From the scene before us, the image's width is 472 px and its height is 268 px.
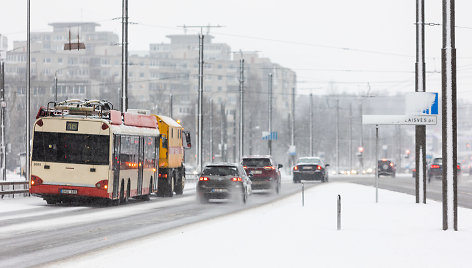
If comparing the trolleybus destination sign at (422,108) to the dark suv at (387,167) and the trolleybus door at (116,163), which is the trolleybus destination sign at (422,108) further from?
the dark suv at (387,167)

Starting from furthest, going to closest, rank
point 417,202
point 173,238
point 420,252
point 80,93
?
point 80,93, point 417,202, point 173,238, point 420,252

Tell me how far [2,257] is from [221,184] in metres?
20.4

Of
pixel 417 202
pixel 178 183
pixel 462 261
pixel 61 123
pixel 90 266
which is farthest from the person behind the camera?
pixel 178 183

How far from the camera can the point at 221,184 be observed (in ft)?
118

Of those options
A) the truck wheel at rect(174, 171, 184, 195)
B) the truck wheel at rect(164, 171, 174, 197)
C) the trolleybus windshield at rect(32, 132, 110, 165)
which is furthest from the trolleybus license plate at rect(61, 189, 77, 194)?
the truck wheel at rect(174, 171, 184, 195)

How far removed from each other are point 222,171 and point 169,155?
530 centimetres

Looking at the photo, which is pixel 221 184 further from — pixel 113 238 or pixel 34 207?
pixel 113 238

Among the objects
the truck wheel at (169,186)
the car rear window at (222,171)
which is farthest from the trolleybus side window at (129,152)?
the truck wheel at (169,186)

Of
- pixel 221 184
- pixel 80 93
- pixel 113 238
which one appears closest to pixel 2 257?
pixel 113 238

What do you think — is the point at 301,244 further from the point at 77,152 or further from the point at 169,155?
the point at 169,155

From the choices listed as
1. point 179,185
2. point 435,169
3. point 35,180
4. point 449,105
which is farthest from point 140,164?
point 435,169

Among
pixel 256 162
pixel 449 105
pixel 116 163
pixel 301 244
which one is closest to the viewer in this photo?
pixel 301 244

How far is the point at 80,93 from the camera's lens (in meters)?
194

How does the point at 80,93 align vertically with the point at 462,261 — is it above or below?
above
